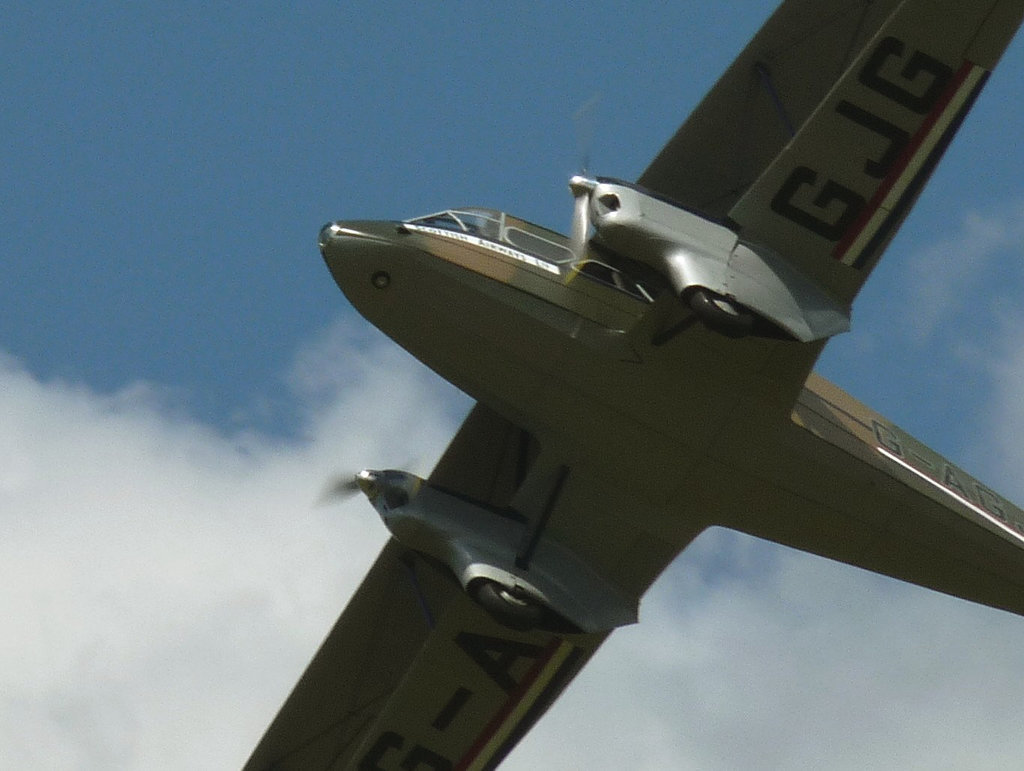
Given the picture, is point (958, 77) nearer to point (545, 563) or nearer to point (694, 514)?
point (694, 514)

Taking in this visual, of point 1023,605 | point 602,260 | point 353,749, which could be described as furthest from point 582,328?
point 353,749

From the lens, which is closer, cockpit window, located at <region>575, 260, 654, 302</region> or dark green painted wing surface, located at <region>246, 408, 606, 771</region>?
cockpit window, located at <region>575, 260, 654, 302</region>

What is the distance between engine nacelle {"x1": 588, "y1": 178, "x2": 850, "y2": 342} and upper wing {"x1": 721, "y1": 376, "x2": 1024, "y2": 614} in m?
2.28

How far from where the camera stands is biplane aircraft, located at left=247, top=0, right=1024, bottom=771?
84.9 ft

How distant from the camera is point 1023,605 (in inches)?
1144

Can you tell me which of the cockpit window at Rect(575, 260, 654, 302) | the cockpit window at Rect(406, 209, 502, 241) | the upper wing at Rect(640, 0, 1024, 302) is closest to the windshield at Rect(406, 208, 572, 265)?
the cockpit window at Rect(406, 209, 502, 241)

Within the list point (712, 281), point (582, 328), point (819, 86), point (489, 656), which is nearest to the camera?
point (712, 281)

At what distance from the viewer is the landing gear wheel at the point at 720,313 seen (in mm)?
24953

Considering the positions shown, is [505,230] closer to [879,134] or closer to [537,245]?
[537,245]

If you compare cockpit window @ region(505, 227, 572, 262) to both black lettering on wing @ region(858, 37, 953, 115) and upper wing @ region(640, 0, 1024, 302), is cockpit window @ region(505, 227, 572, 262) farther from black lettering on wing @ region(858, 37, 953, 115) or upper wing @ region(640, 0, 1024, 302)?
black lettering on wing @ region(858, 37, 953, 115)

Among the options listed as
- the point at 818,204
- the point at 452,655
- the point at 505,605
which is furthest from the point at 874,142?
the point at 452,655

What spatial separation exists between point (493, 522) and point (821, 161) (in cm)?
753

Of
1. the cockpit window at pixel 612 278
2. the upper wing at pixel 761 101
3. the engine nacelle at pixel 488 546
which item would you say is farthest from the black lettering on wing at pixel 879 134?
the engine nacelle at pixel 488 546

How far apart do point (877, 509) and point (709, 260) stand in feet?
16.6
